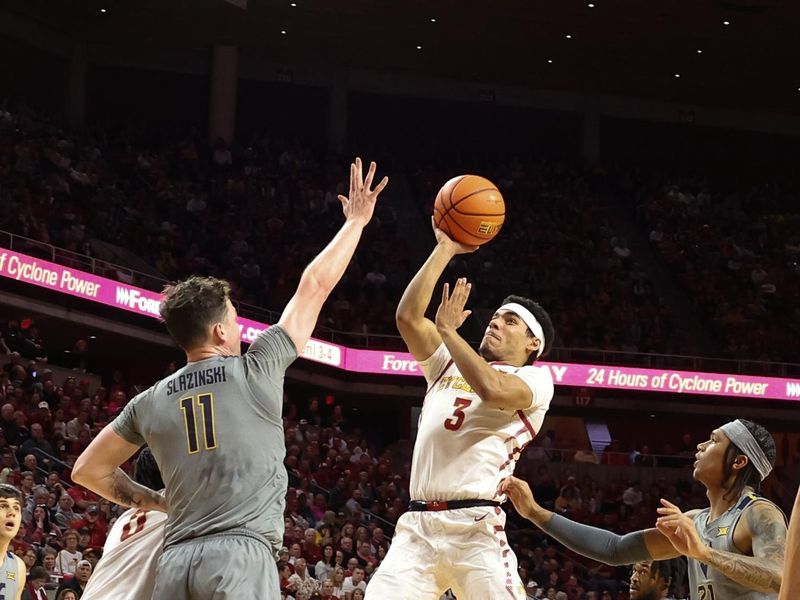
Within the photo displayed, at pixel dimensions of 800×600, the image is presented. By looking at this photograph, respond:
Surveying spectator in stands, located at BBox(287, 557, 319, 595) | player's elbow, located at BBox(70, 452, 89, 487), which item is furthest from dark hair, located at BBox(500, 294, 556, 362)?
spectator in stands, located at BBox(287, 557, 319, 595)

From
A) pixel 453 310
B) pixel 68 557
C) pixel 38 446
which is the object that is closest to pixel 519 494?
pixel 453 310

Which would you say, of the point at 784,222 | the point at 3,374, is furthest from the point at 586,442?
the point at 3,374

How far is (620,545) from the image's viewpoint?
5340 millimetres

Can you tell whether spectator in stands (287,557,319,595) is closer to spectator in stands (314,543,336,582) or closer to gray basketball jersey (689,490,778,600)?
spectator in stands (314,543,336,582)

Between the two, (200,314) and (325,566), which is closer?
(200,314)

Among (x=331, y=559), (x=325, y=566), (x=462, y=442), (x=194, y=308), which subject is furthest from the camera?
(x=331, y=559)

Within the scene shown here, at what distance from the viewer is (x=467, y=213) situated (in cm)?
623

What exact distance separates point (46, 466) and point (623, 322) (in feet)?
44.3

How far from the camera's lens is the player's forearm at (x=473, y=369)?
17.9 ft

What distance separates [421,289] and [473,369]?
0.54m

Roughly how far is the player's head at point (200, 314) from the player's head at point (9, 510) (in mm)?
3110

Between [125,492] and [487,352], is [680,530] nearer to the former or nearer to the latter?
[487,352]

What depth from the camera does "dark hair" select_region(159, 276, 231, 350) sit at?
4188 mm

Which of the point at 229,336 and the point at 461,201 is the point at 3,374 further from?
the point at 229,336
